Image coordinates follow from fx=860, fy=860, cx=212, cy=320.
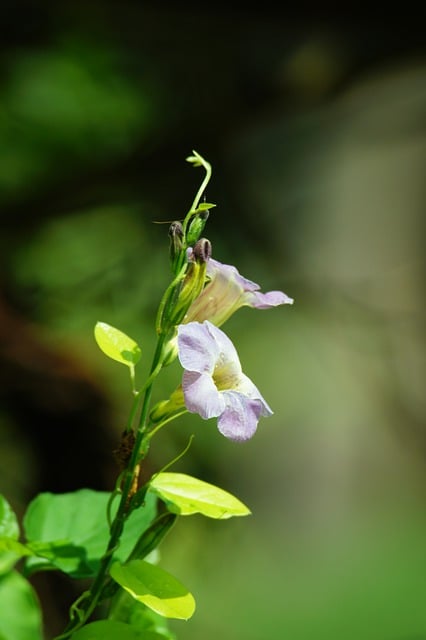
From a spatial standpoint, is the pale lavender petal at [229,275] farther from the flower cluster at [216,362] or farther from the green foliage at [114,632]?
the green foliage at [114,632]

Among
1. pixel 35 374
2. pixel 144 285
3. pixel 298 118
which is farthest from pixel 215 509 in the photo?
pixel 298 118

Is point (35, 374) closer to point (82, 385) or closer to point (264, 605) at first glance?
point (82, 385)

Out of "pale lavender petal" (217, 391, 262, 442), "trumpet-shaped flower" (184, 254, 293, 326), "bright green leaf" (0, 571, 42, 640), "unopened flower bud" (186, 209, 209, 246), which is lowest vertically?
"bright green leaf" (0, 571, 42, 640)

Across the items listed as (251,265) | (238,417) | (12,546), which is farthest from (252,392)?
(251,265)

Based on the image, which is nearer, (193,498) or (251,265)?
(193,498)

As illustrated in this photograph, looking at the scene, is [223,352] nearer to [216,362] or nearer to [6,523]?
[216,362]

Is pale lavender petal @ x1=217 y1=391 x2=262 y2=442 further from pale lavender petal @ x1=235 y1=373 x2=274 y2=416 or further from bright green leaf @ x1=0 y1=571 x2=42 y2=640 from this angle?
bright green leaf @ x1=0 y1=571 x2=42 y2=640

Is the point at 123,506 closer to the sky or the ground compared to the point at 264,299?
closer to the ground

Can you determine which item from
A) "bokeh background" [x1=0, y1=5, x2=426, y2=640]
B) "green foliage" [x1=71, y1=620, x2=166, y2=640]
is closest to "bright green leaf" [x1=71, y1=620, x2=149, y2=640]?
"green foliage" [x1=71, y1=620, x2=166, y2=640]
